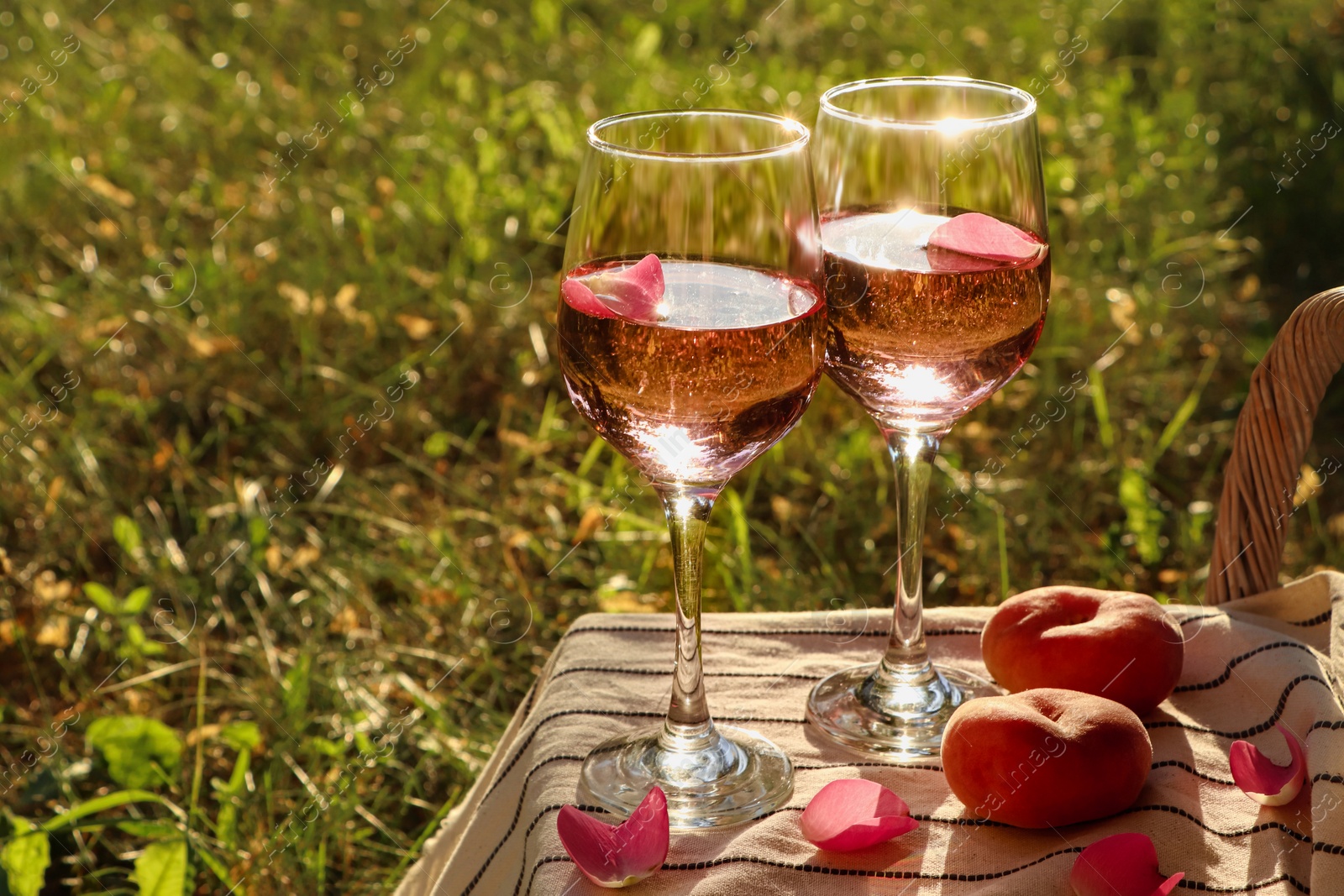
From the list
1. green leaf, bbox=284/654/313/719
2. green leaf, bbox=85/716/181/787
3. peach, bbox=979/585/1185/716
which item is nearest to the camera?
peach, bbox=979/585/1185/716

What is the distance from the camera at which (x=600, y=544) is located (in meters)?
2.87

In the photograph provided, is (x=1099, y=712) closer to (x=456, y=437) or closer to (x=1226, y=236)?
(x=456, y=437)

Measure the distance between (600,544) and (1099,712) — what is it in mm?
1789

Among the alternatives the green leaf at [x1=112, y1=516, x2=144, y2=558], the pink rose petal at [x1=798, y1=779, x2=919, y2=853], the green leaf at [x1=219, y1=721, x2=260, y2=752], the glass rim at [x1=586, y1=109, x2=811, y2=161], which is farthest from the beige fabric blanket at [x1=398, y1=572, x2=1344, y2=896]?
the green leaf at [x1=112, y1=516, x2=144, y2=558]

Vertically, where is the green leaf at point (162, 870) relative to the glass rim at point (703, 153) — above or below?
below

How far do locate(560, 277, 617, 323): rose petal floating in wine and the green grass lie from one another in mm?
1242

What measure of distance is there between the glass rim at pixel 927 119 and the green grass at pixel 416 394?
139 cm

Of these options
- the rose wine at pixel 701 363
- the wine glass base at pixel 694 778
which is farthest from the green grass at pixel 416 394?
the rose wine at pixel 701 363

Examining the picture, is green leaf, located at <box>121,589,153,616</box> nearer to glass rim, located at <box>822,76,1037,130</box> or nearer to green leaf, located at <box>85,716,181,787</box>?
green leaf, located at <box>85,716,181,787</box>

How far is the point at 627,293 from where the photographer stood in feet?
3.39

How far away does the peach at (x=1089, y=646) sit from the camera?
129 cm

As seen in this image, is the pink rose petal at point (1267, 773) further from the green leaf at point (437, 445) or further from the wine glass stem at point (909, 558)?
the green leaf at point (437, 445)

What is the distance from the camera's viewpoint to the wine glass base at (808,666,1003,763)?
1.30m

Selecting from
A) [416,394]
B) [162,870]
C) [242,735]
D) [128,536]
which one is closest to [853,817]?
[162,870]
